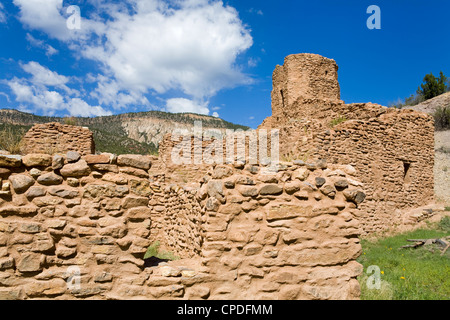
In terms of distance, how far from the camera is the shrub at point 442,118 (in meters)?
24.4

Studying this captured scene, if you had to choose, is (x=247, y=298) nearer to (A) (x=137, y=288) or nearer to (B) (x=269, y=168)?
(A) (x=137, y=288)

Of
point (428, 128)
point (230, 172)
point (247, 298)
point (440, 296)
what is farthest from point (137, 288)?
point (428, 128)

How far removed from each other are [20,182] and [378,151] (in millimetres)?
10958

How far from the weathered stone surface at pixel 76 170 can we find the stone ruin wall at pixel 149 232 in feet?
0.03

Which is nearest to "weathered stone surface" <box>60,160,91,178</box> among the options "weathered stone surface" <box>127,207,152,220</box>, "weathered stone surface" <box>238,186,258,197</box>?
"weathered stone surface" <box>127,207,152,220</box>

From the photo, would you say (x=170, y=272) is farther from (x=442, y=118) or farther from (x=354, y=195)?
(x=442, y=118)

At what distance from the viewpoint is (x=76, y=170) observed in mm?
3094

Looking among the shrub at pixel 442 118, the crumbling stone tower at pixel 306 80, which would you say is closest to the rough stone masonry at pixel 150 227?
the crumbling stone tower at pixel 306 80

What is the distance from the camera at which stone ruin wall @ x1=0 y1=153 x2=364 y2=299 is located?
9.52ft

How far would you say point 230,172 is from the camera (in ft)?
11.9

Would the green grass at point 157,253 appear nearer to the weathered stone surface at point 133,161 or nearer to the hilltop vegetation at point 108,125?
the hilltop vegetation at point 108,125

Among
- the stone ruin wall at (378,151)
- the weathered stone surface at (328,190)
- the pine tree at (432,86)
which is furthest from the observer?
the pine tree at (432,86)

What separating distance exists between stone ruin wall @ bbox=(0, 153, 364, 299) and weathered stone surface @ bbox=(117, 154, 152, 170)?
0.01 m

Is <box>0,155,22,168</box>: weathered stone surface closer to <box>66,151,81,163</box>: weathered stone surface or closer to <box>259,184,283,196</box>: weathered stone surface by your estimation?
<box>66,151,81,163</box>: weathered stone surface
